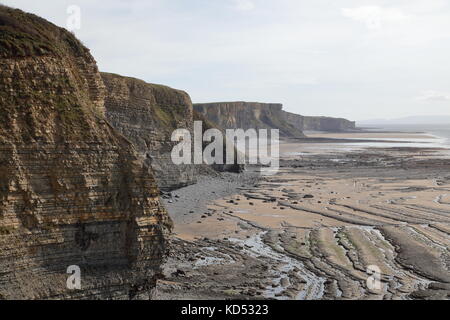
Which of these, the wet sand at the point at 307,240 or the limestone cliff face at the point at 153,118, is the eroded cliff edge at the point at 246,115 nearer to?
the limestone cliff face at the point at 153,118

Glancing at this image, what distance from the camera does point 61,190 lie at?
17656 millimetres

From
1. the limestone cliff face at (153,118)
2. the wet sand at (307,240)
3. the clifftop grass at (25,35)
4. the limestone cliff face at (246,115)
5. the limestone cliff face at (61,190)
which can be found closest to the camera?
the limestone cliff face at (61,190)

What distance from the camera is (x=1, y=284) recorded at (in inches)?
625

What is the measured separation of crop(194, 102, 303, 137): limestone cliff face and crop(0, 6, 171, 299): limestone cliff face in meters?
121

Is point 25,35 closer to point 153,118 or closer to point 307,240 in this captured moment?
point 307,240

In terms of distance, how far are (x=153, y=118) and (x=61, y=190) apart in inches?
1267

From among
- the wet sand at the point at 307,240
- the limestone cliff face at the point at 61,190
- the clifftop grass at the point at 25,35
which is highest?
the clifftop grass at the point at 25,35

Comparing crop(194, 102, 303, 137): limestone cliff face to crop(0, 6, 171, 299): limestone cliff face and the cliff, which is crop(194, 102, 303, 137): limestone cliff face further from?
crop(0, 6, 171, 299): limestone cliff face

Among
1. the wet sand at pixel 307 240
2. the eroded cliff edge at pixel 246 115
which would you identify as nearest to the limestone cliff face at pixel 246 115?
the eroded cliff edge at pixel 246 115

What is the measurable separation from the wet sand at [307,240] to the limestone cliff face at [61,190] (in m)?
2.98

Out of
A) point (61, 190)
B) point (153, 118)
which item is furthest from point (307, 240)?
point (153, 118)

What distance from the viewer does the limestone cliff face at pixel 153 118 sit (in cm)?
4350
